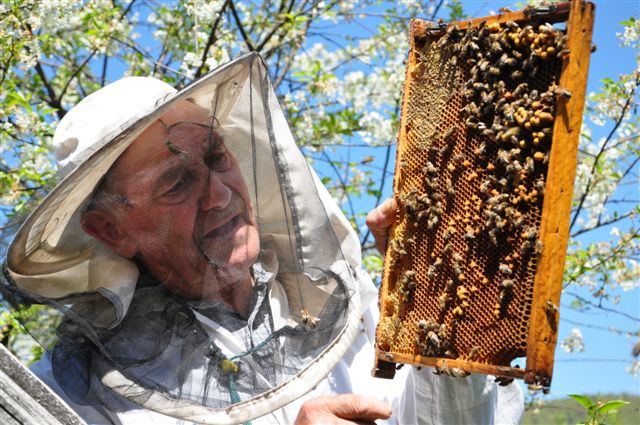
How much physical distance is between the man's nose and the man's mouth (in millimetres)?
64

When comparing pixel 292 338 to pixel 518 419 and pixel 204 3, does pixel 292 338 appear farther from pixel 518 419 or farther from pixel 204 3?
pixel 204 3

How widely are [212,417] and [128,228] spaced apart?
768mm

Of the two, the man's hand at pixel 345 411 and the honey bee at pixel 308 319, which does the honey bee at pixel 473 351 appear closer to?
the man's hand at pixel 345 411

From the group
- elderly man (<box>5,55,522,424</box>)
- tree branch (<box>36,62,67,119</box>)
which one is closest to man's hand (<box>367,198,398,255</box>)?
elderly man (<box>5,55,522,424</box>)

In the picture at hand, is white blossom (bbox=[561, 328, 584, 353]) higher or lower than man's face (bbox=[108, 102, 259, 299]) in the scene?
lower

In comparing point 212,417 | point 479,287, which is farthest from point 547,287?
point 212,417

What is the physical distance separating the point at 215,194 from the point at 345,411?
890 mm

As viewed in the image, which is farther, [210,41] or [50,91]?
[50,91]

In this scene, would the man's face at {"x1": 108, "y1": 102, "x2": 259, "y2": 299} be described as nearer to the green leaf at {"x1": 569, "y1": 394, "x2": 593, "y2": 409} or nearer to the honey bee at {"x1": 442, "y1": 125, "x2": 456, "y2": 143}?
the honey bee at {"x1": 442, "y1": 125, "x2": 456, "y2": 143}

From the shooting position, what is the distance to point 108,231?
2.80 m

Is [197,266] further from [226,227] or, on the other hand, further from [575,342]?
[575,342]

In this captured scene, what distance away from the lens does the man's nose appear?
275 centimetres

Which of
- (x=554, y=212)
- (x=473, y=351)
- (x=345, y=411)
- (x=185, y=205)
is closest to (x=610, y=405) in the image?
(x=473, y=351)

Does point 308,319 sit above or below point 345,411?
above
